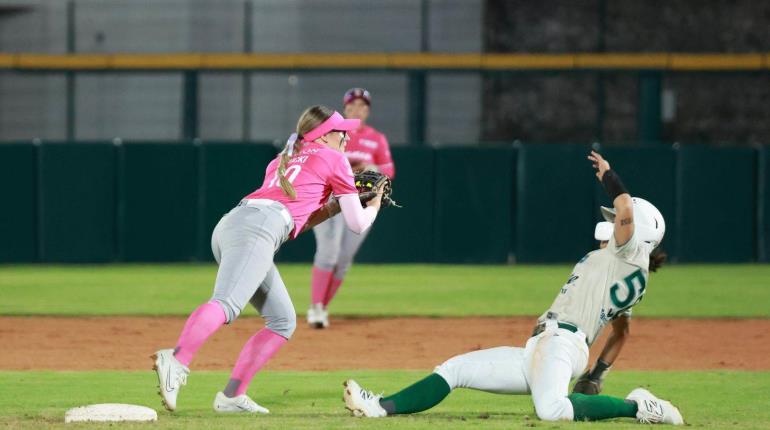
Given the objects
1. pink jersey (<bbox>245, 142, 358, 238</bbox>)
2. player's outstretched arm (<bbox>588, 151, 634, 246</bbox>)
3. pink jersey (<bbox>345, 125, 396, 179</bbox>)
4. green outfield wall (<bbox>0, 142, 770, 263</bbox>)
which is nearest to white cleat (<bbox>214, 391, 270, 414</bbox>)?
pink jersey (<bbox>245, 142, 358, 238</bbox>)

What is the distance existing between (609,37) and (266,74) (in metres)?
6.01

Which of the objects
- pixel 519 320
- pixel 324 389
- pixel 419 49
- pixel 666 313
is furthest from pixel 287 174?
pixel 419 49

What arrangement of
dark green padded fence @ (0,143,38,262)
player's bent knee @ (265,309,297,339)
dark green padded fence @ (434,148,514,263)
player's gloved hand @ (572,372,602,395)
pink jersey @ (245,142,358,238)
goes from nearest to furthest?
pink jersey @ (245,142,358,238) < player's bent knee @ (265,309,297,339) < player's gloved hand @ (572,372,602,395) < dark green padded fence @ (0,143,38,262) < dark green padded fence @ (434,148,514,263)

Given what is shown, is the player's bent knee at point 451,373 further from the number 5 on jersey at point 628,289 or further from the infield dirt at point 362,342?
the infield dirt at point 362,342

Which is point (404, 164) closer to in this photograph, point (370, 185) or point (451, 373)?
point (370, 185)

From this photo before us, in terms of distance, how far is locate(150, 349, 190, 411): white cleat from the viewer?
6359 mm

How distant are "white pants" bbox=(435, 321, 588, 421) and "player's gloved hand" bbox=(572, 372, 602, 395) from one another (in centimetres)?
85

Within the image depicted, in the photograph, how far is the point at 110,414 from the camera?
6594 millimetres

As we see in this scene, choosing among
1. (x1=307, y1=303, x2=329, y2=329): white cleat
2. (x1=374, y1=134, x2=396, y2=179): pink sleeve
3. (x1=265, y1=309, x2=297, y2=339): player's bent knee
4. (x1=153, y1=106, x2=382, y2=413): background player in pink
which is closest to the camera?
(x1=153, y1=106, x2=382, y2=413): background player in pink

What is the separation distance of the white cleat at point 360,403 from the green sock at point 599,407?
0.95m

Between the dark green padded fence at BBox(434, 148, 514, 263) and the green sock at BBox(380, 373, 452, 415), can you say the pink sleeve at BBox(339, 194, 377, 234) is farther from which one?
the dark green padded fence at BBox(434, 148, 514, 263)

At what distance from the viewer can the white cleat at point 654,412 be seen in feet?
21.8

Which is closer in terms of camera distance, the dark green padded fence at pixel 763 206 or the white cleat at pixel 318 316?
the white cleat at pixel 318 316

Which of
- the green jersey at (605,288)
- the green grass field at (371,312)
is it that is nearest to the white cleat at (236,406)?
the green grass field at (371,312)
